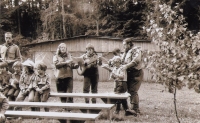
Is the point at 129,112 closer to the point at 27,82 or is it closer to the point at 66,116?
the point at 27,82

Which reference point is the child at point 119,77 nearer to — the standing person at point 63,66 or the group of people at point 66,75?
the group of people at point 66,75

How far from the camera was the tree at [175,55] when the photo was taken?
18.0 feet

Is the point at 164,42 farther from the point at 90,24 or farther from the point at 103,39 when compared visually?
the point at 90,24

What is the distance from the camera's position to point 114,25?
34.2m

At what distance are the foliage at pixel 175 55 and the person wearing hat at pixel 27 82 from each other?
3847 millimetres

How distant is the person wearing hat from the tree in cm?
385

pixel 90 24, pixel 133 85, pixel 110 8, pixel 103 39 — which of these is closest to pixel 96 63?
pixel 133 85

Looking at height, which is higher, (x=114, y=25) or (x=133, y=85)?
(x=114, y=25)

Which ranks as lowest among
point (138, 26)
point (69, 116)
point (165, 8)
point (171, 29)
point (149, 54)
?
point (69, 116)

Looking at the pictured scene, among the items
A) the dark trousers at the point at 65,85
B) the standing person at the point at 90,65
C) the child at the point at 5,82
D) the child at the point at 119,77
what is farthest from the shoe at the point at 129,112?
the child at the point at 5,82

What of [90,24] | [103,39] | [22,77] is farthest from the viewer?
[90,24]

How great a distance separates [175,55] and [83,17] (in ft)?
129

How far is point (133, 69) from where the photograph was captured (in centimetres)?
966

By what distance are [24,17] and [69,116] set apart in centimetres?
4382
